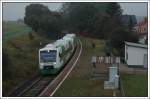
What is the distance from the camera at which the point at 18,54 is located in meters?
13.2

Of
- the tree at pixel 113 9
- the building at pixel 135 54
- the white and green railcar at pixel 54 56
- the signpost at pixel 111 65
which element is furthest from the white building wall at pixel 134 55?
the white and green railcar at pixel 54 56

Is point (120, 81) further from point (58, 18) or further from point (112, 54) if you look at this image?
point (58, 18)

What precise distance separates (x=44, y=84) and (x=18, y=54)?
93cm

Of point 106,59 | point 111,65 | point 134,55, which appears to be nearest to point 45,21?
point 106,59

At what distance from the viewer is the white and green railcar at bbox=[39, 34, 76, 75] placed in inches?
560

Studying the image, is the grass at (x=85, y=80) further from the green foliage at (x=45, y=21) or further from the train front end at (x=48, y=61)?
the train front end at (x=48, y=61)

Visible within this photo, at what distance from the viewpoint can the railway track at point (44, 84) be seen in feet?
41.0

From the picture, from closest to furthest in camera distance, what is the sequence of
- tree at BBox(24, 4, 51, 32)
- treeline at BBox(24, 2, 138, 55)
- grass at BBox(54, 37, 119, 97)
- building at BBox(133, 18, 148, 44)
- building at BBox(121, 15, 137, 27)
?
1. building at BBox(133, 18, 148, 44)
2. grass at BBox(54, 37, 119, 97)
3. tree at BBox(24, 4, 51, 32)
4. building at BBox(121, 15, 137, 27)
5. treeline at BBox(24, 2, 138, 55)

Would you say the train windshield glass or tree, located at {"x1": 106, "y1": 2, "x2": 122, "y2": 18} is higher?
tree, located at {"x1": 106, "y1": 2, "x2": 122, "y2": 18}

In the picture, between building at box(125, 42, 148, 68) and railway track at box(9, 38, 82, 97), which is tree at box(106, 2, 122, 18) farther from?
A: railway track at box(9, 38, 82, 97)

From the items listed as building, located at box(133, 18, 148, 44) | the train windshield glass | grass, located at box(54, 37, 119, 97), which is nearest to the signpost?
grass, located at box(54, 37, 119, 97)

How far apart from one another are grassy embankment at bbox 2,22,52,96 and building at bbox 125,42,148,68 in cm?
201

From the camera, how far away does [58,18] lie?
43.2 feet

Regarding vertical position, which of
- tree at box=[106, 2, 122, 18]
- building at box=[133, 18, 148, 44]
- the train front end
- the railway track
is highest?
tree at box=[106, 2, 122, 18]
